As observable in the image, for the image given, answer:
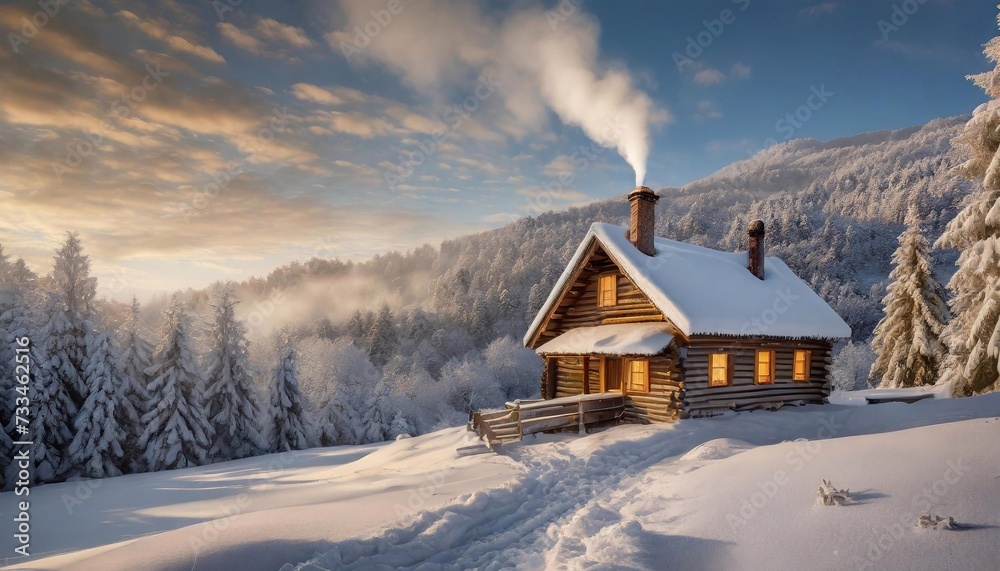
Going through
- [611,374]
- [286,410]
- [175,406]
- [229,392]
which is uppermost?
[611,374]

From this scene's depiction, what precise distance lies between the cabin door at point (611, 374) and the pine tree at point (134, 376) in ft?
86.2

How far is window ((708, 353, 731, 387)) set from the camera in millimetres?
16969

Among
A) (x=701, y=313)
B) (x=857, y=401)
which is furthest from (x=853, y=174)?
(x=701, y=313)

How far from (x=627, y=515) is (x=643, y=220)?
1256cm

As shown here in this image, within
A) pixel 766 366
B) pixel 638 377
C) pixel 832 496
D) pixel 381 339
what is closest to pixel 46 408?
pixel 638 377

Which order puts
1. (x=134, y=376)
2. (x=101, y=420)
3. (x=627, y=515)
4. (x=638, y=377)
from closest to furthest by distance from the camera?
(x=627, y=515), (x=638, y=377), (x=101, y=420), (x=134, y=376)

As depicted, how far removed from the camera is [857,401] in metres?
22.4

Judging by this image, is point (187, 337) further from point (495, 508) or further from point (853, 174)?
point (853, 174)

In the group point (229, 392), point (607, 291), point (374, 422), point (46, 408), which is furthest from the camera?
point (374, 422)

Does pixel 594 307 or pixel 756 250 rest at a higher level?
pixel 756 250

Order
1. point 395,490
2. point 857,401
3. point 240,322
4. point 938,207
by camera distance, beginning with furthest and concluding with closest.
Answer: point 938,207 → point 240,322 → point 857,401 → point 395,490

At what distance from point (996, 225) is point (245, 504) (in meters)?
21.7

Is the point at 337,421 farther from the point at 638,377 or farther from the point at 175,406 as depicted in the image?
the point at 638,377

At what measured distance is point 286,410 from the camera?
32156mm
